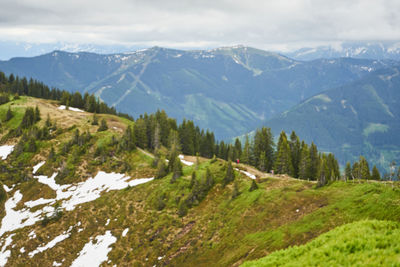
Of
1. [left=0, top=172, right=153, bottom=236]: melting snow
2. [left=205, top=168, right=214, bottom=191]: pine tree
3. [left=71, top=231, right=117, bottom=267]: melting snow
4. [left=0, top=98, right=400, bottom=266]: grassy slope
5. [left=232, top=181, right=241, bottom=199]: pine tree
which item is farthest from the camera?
[left=0, top=172, right=153, bottom=236]: melting snow

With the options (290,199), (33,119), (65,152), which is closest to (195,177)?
(290,199)

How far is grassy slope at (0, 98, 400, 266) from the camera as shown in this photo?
31.2 m

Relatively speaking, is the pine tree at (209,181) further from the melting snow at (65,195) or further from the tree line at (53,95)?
the tree line at (53,95)

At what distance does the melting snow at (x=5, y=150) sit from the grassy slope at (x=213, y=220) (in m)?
26.3

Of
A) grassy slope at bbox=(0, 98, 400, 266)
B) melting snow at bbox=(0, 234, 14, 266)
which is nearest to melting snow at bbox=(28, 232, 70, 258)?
grassy slope at bbox=(0, 98, 400, 266)

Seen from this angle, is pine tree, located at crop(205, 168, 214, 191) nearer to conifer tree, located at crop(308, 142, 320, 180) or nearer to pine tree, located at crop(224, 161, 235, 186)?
pine tree, located at crop(224, 161, 235, 186)

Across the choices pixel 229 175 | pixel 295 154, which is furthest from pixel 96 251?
pixel 295 154

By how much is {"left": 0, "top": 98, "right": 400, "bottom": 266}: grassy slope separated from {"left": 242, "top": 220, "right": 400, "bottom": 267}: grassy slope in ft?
40.0

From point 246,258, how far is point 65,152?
7603 centimetres

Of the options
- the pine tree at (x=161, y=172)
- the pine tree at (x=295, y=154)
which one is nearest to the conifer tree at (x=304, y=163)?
the pine tree at (x=295, y=154)

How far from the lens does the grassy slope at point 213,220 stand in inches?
1230

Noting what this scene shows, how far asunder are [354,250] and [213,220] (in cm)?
3485

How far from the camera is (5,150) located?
92125 mm

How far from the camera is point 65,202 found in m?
68.2
